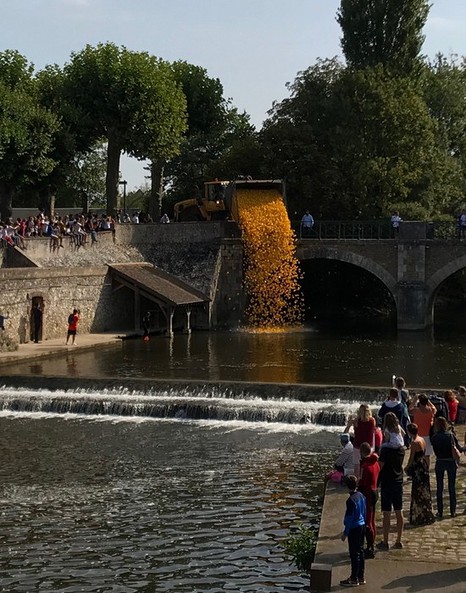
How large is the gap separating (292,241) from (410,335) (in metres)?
6.53

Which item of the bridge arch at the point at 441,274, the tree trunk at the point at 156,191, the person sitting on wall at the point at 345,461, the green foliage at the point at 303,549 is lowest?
the green foliage at the point at 303,549

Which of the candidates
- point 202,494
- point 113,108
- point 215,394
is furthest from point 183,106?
point 202,494

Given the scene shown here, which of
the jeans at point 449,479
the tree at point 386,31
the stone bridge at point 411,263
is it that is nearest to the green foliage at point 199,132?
the tree at point 386,31

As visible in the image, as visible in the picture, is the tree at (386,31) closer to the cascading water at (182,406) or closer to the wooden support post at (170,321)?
the wooden support post at (170,321)

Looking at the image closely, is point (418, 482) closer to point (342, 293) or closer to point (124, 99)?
point (124, 99)

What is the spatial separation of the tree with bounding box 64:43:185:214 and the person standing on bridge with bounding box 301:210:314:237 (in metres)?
8.33

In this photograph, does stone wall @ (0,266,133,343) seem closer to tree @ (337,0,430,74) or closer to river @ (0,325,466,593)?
river @ (0,325,466,593)

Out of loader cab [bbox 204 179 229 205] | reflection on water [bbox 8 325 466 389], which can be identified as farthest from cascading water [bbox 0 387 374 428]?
loader cab [bbox 204 179 229 205]

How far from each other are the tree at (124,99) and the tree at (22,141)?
234 cm

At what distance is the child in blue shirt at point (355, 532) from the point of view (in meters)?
12.7

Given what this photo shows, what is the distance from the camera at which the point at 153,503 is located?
59.6ft

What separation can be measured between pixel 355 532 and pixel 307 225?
32.8 meters

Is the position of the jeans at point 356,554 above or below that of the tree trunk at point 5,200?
below

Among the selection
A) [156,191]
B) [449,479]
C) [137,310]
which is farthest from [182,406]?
[156,191]
